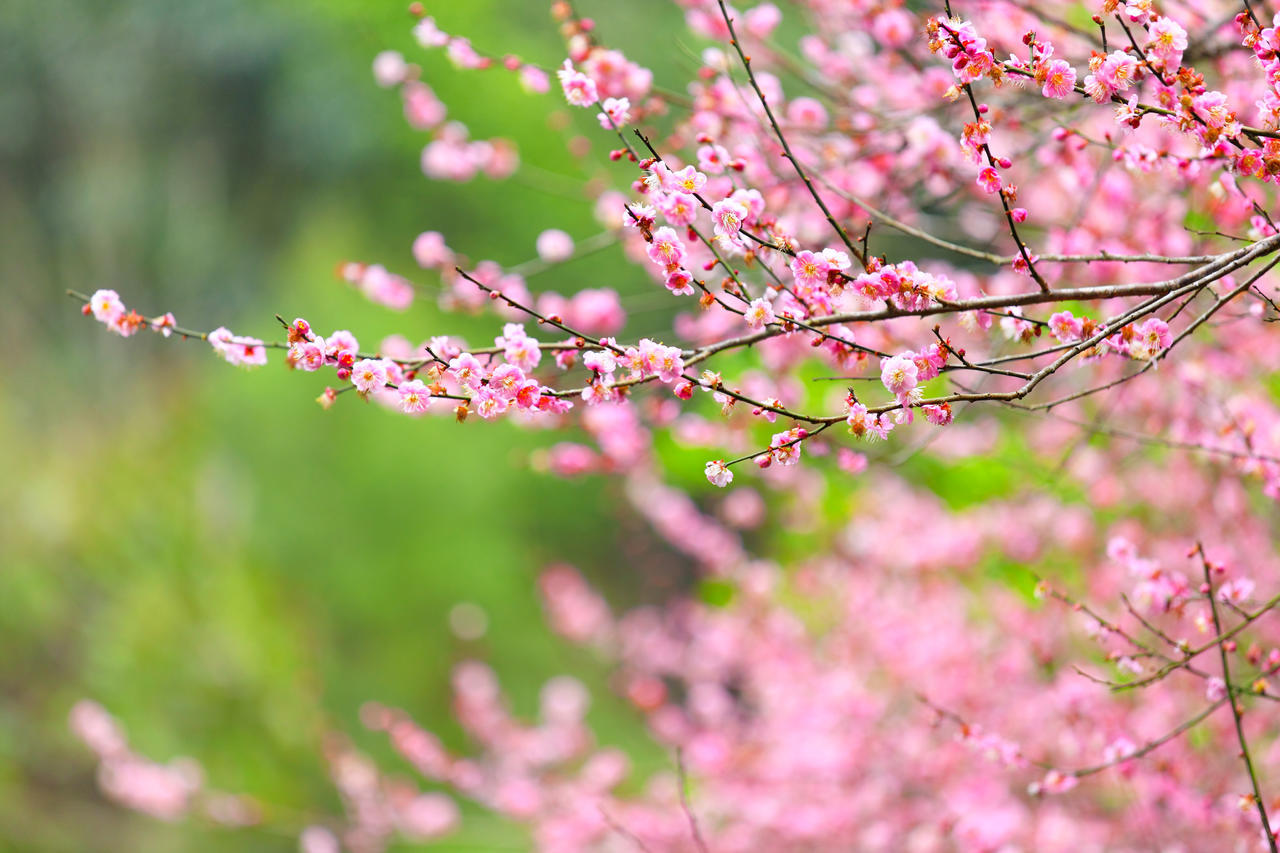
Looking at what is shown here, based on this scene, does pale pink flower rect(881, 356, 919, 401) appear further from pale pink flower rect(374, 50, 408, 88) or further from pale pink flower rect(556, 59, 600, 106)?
pale pink flower rect(374, 50, 408, 88)

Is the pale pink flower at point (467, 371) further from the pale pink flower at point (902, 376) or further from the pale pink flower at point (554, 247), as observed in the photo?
the pale pink flower at point (554, 247)

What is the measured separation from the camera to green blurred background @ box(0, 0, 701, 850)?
670cm

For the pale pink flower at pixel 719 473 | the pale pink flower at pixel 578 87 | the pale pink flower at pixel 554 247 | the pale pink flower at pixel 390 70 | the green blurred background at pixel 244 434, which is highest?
the green blurred background at pixel 244 434

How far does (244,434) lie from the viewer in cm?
916

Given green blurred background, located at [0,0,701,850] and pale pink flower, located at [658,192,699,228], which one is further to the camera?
green blurred background, located at [0,0,701,850]

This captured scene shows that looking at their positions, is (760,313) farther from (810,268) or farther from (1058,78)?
(1058,78)

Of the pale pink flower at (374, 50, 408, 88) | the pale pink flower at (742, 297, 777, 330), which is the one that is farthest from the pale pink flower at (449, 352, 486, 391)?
the pale pink flower at (374, 50, 408, 88)

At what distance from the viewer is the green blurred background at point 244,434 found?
6.70 metres

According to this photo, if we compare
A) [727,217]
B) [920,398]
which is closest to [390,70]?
[727,217]

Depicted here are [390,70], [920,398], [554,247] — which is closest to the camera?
[920,398]

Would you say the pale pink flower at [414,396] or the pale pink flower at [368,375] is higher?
the pale pink flower at [368,375]

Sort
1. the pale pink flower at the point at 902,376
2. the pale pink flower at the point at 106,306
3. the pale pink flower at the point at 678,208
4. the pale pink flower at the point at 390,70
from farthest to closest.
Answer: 1. the pale pink flower at the point at 390,70
2. the pale pink flower at the point at 106,306
3. the pale pink flower at the point at 678,208
4. the pale pink flower at the point at 902,376

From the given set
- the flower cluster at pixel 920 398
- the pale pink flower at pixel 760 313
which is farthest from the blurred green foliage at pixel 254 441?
the pale pink flower at pixel 760 313

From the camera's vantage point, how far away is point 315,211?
1450 centimetres
